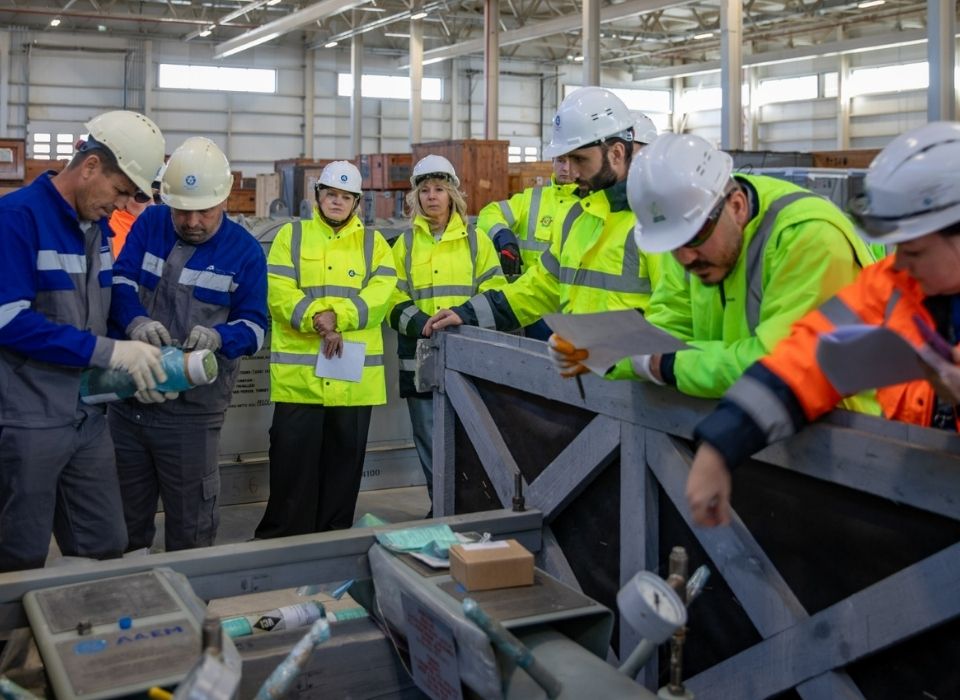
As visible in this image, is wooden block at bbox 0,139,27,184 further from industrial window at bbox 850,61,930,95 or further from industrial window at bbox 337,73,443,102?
industrial window at bbox 850,61,930,95

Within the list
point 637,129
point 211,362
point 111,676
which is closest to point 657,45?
point 637,129

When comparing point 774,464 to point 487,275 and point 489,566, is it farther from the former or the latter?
point 487,275

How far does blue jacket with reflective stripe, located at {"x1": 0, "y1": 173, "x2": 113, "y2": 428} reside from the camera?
3.01 meters

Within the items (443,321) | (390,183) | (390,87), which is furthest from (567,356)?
(390,87)

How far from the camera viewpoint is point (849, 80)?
23.8 meters

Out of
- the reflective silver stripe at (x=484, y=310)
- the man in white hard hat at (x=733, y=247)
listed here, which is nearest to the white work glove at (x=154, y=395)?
the reflective silver stripe at (x=484, y=310)

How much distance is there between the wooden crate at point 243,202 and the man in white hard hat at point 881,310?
13170 mm

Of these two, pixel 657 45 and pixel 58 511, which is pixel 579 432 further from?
pixel 657 45

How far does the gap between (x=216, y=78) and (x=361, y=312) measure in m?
20.5

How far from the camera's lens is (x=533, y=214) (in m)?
5.80

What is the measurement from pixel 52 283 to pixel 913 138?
2460 millimetres

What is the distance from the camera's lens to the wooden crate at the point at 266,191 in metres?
13.7

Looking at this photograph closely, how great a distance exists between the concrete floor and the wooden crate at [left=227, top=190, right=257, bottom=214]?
8951 mm

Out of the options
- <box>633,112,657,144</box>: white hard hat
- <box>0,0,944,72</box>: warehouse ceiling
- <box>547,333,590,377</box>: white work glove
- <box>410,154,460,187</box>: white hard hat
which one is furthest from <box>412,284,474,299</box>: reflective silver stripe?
<box>0,0,944,72</box>: warehouse ceiling
